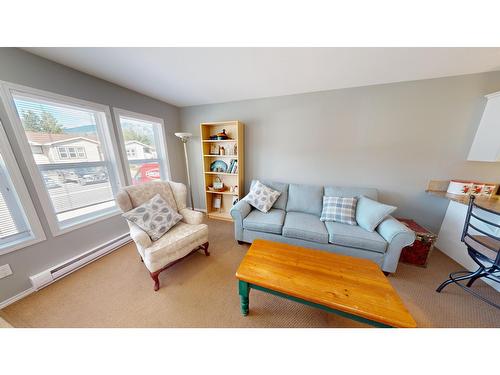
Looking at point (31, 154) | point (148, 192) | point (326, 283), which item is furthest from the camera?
point (148, 192)

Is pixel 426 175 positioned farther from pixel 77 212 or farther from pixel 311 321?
pixel 77 212

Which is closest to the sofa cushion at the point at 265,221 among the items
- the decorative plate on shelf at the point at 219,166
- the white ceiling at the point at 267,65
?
the decorative plate on shelf at the point at 219,166

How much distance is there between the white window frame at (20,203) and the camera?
1.18 meters

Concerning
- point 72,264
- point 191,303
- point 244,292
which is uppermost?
point 244,292

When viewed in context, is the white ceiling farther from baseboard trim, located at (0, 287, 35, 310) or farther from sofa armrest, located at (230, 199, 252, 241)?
baseboard trim, located at (0, 287, 35, 310)

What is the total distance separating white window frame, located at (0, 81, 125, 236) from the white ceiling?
1.17ft

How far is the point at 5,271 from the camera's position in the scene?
1.20 m

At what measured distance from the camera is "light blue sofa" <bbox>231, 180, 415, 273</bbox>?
146cm

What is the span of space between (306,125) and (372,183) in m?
1.34

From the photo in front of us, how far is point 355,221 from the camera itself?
1.78 meters

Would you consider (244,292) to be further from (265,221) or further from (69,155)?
(69,155)

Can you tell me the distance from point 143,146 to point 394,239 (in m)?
3.66

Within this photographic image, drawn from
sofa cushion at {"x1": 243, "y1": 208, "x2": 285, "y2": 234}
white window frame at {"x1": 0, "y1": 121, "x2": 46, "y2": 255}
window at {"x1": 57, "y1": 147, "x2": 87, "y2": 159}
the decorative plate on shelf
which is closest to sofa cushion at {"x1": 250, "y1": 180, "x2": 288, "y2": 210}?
sofa cushion at {"x1": 243, "y1": 208, "x2": 285, "y2": 234}

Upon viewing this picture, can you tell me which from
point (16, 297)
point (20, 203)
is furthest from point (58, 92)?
point (16, 297)
